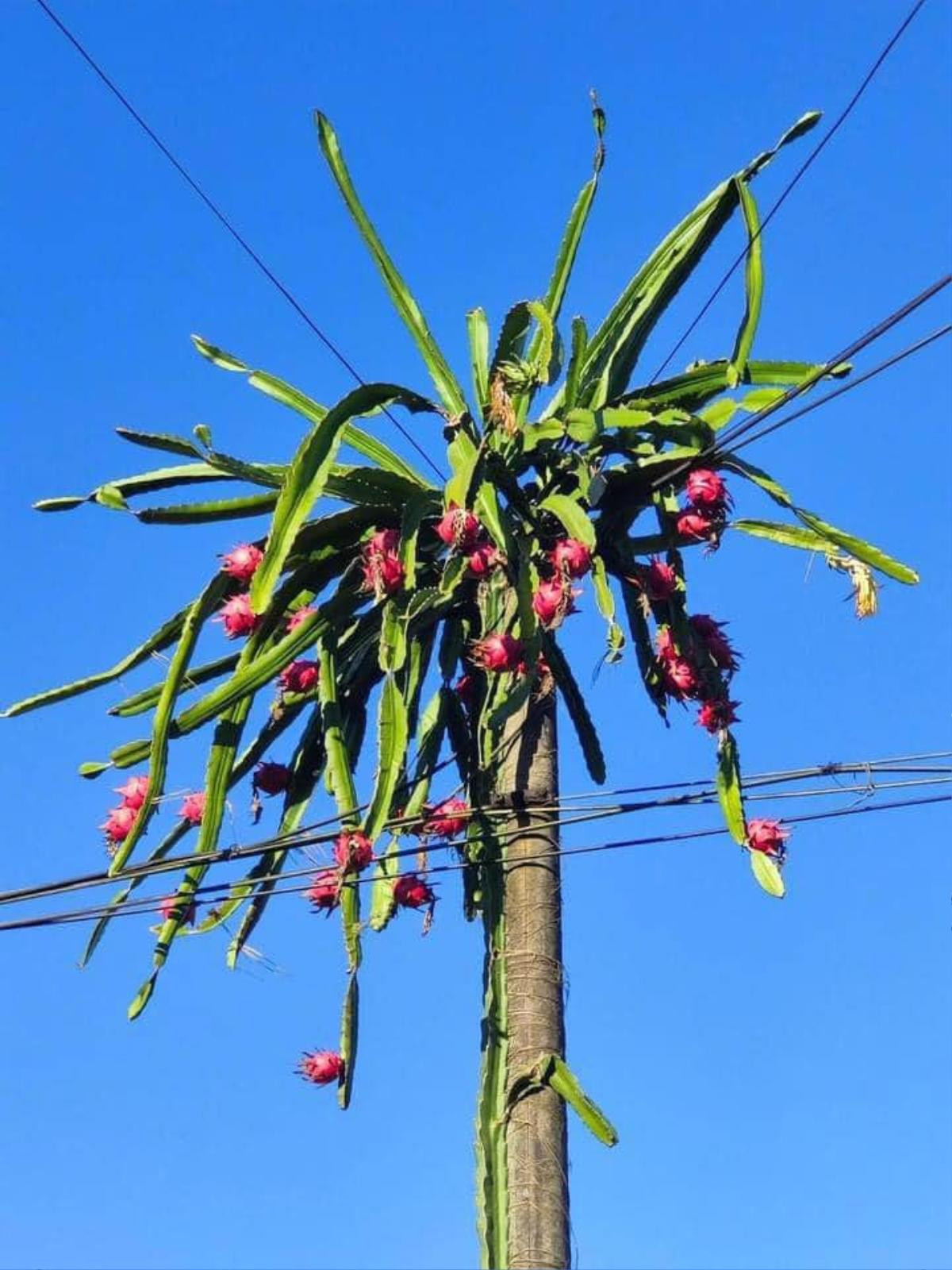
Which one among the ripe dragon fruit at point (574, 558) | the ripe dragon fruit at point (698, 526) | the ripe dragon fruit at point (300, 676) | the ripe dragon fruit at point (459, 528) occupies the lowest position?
the ripe dragon fruit at point (300, 676)

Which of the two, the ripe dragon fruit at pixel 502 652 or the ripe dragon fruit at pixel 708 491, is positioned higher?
the ripe dragon fruit at pixel 708 491

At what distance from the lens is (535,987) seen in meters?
5.10

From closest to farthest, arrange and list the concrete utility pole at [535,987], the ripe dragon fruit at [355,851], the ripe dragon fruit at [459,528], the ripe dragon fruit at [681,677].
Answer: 1. the concrete utility pole at [535,987]
2. the ripe dragon fruit at [355,851]
3. the ripe dragon fruit at [459,528]
4. the ripe dragon fruit at [681,677]

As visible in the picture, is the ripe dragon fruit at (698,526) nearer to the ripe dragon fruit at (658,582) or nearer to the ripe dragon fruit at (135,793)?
the ripe dragon fruit at (658,582)

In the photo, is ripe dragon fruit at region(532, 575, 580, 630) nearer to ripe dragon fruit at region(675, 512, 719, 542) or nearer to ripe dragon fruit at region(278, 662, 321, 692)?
ripe dragon fruit at region(675, 512, 719, 542)

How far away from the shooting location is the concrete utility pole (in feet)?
15.5

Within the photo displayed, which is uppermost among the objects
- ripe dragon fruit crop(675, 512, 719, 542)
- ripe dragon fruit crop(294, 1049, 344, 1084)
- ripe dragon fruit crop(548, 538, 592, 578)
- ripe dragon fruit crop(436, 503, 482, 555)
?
ripe dragon fruit crop(675, 512, 719, 542)

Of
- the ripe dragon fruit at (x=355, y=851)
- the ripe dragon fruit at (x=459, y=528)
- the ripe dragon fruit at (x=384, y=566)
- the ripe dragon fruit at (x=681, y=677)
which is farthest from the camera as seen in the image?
the ripe dragon fruit at (x=681, y=677)

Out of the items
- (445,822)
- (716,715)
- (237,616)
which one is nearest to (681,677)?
(716,715)

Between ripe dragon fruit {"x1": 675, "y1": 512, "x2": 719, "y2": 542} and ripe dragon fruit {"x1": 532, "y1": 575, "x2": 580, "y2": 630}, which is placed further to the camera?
ripe dragon fruit {"x1": 675, "y1": 512, "x2": 719, "y2": 542}

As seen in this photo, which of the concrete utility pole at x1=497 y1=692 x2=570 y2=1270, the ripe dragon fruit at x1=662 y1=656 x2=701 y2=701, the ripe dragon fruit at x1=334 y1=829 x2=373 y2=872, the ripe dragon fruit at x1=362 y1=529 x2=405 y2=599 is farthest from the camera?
the ripe dragon fruit at x1=662 y1=656 x2=701 y2=701

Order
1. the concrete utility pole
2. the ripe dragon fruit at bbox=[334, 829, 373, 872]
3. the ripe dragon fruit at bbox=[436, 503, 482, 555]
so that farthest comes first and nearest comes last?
1. the ripe dragon fruit at bbox=[436, 503, 482, 555]
2. the ripe dragon fruit at bbox=[334, 829, 373, 872]
3. the concrete utility pole

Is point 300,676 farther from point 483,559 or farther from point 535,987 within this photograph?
point 535,987

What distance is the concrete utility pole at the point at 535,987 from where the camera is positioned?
471cm
